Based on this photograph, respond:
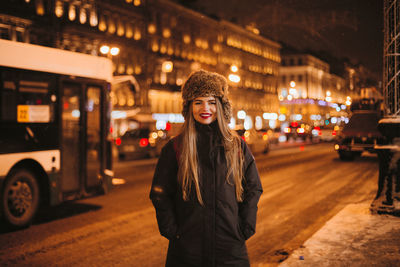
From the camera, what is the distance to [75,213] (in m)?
9.21

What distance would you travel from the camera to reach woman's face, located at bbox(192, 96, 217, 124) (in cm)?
314

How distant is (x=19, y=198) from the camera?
7.73m

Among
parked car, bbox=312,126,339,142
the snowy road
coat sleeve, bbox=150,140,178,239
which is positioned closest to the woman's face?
coat sleeve, bbox=150,140,178,239

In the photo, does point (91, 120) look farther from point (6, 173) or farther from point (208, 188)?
point (208, 188)

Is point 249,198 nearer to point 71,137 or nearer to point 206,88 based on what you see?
point 206,88

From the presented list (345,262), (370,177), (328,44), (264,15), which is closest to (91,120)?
(264,15)

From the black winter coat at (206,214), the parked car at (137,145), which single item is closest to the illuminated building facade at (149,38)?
the parked car at (137,145)

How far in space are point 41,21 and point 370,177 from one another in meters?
32.9

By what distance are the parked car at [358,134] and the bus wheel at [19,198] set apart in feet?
54.2

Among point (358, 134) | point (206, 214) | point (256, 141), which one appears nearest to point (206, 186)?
point (206, 214)

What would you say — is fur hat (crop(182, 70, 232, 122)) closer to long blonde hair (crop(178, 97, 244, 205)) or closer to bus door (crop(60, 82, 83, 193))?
long blonde hair (crop(178, 97, 244, 205))

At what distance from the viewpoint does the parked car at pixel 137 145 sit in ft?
82.1

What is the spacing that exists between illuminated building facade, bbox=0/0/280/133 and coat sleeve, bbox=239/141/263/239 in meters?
22.6

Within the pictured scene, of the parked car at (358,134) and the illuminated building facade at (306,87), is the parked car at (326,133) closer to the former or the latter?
the parked car at (358,134)
